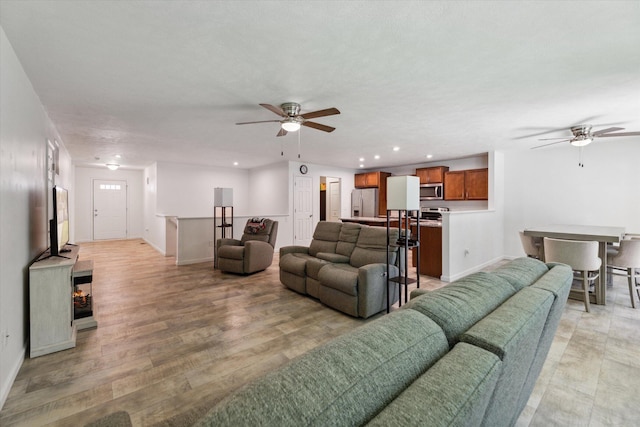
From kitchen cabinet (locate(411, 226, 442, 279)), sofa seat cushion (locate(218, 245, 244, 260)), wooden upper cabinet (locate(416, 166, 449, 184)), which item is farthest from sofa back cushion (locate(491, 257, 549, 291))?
wooden upper cabinet (locate(416, 166, 449, 184))

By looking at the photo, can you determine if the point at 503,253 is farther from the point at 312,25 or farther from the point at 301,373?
the point at 301,373

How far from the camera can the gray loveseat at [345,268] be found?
10.2 feet

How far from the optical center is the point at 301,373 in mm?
668

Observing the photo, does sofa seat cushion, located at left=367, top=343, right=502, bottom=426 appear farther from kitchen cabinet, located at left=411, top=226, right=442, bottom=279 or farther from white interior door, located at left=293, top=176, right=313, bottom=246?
white interior door, located at left=293, top=176, right=313, bottom=246

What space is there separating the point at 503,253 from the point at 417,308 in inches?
256

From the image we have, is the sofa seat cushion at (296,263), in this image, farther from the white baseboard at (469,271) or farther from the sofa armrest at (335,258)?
the white baseboard at (469,271)

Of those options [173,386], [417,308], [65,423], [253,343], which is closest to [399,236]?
[253,343]

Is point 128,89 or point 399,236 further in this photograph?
point 399,236

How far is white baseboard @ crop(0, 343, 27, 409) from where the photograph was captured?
181 centimetres

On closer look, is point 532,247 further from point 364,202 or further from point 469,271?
point 364,202

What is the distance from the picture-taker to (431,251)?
16.0 ft

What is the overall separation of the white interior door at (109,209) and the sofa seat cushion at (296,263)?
26.0 feet

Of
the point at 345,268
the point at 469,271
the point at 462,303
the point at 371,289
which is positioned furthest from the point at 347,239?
the point at 462,303

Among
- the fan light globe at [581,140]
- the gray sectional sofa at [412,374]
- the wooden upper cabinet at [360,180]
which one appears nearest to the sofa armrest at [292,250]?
the gray sectional sofa at [412,374]
